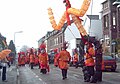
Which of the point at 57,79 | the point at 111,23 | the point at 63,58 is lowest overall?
the point at 57,79

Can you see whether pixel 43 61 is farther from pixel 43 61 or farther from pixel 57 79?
pixel 57 79

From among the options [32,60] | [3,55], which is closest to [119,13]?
[32,60]

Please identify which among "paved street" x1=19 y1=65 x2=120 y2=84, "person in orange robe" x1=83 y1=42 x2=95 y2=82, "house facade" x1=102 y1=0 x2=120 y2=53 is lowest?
"paved street" x1=19 y1=65 x2=120 y2=84

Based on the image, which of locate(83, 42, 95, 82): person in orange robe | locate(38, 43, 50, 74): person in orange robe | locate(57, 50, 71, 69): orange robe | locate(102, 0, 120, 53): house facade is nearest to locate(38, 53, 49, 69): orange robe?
locate(38, 43, 50, 74): person in orange robe

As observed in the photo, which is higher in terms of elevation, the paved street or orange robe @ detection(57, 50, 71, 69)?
orange robe @ detection(57, 50, 71, 69)

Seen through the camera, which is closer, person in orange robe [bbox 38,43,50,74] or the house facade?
person in orange robe [bbox 38,43,50,74]

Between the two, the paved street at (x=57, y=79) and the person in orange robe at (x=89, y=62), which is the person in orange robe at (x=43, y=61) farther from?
the person in orange robe at (x=89, y=62)

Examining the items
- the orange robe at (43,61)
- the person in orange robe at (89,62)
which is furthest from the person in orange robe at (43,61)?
the person in orange robe at (89,62)

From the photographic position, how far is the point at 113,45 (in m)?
62.5

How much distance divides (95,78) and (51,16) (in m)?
7.95

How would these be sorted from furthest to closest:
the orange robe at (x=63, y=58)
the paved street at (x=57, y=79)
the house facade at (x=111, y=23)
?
the house facade at (x=111, y=23)
the orange robe at (x=63, y=58)
the paved street at (x=57, y=79)

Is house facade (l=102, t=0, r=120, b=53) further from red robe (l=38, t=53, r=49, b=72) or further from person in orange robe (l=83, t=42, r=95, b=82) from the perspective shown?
person in orange robe (l=83, t=42, r=95, b=82)

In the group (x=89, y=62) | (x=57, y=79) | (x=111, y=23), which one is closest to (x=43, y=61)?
(x=57, y=79)

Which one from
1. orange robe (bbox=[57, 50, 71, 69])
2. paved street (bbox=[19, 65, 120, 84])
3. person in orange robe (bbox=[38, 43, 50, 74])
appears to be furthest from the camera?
person in orange robe (bbox=[38, 43, 50, 74])
